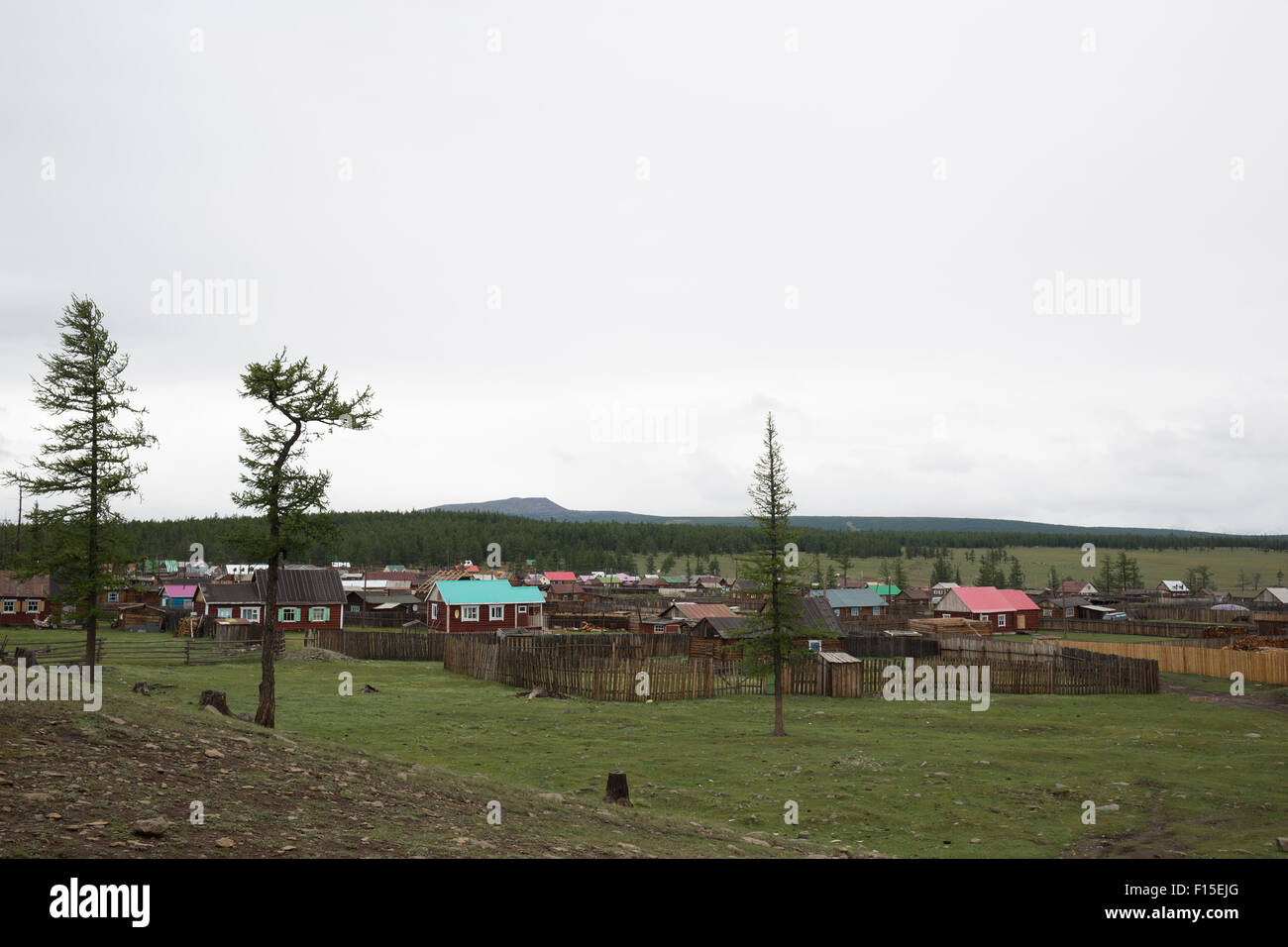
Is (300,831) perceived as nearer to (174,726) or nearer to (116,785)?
(116,785)

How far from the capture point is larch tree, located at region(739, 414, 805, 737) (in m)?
29.0

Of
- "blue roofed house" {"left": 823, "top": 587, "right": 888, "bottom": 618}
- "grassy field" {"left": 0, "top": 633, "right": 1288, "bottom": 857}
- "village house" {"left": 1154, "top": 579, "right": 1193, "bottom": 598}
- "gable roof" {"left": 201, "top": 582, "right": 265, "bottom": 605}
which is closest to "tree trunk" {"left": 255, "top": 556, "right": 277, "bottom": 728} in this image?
"grassy field" {"left": 0, "top": 633, "right": 1288, "bottom": 857}

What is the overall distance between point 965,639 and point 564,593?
6993 cm

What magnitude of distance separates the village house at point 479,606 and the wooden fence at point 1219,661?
45753mm

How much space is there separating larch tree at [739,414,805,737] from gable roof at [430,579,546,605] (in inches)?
1895

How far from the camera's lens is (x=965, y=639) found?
62.7 meters

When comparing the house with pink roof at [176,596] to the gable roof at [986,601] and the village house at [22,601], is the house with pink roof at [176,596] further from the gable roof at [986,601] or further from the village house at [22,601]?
the gable roof at [986,601]

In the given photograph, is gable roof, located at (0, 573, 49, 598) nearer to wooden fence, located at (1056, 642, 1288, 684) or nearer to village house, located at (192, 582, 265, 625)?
village house, located at (192, 582, 265, 625)

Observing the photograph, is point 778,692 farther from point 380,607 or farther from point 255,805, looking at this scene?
point 380,607

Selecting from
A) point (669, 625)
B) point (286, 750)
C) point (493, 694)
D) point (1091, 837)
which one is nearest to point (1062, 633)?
point (669, 625)

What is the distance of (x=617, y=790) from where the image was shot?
1597 centimetres

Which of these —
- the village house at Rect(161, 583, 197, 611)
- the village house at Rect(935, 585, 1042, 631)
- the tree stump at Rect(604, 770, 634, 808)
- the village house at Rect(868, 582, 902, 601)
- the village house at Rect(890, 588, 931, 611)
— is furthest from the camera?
the village house at Rect(868, 582, 902, 601)

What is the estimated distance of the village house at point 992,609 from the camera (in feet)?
299
